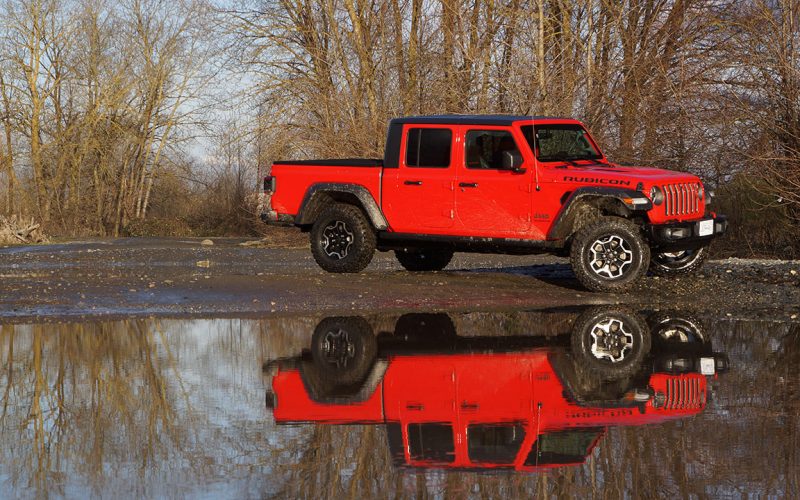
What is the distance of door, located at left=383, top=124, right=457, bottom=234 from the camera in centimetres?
1541

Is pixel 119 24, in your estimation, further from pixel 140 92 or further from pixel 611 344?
pixel 611 344

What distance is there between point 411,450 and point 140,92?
1872 inches

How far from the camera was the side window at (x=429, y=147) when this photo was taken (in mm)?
15453

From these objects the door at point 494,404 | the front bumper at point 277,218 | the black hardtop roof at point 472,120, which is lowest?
the door at point 494,404

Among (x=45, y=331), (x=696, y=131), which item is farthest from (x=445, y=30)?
(x=45, y=331)

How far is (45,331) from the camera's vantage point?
1102 centimetres

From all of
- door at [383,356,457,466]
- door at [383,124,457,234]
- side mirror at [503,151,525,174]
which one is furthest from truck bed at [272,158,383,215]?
door at [383,356,457,466]

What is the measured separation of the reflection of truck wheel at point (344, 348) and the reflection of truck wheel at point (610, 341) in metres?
1.63

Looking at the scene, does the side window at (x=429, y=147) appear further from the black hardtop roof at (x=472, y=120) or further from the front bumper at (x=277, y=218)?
the front bumper at (x=277, y=218)

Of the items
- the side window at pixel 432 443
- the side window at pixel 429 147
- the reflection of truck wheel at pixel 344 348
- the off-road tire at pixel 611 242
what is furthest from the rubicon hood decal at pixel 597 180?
the side window at pixel 432 443

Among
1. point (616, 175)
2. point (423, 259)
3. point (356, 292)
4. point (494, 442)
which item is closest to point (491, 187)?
point (616, 175)

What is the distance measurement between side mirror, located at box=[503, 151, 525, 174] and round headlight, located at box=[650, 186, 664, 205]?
5.16ft

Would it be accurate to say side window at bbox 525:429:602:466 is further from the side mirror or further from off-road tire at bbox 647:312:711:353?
the side mirror

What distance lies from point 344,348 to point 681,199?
633 cm
